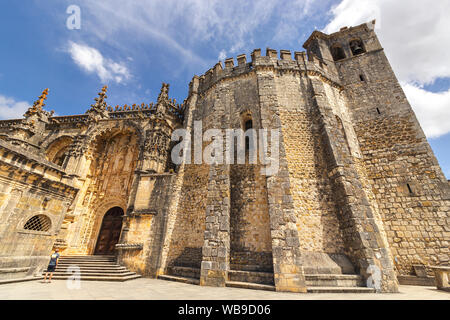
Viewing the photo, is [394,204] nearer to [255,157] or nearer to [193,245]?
[255,157]

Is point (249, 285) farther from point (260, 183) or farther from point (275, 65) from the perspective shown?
point (275, 65)

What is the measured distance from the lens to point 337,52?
45.5ft

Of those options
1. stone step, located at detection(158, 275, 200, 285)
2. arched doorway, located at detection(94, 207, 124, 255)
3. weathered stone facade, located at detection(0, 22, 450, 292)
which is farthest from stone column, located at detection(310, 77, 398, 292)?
arched doorway, located at detection(94, 207, 124, 255)

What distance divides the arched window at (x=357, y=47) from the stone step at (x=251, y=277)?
15828 mm

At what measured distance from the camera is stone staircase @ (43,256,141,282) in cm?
722

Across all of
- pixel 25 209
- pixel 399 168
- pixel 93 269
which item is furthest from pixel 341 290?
pixel 25 209

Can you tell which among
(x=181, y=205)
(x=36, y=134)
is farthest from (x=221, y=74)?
(x=36, y=134)

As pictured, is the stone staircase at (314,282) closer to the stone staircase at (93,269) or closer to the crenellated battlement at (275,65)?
the stone staircase at (93,269)

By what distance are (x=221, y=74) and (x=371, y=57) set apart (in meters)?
9.95

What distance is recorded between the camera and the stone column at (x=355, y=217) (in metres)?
5.86

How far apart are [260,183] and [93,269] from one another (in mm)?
8163

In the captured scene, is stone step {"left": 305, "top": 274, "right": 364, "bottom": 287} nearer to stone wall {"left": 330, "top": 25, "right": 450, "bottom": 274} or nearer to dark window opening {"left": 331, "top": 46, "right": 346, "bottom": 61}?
stone wall {"left": 330, "top": 25, "right": 450, "bottom": 274}

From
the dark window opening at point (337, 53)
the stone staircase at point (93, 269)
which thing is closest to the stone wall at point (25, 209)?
the stone staircase at point (93, 269)

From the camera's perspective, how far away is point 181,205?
997 cm
